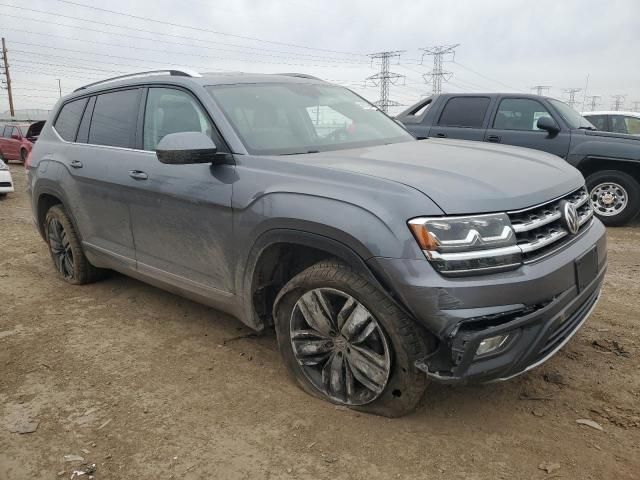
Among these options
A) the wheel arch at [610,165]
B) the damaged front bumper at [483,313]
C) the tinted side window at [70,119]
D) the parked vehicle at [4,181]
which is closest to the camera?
the damaged front bumper at [483,313]

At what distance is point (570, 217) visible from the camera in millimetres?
2662

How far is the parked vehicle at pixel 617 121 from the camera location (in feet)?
31.2

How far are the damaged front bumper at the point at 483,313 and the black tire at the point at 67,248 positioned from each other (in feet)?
10.9

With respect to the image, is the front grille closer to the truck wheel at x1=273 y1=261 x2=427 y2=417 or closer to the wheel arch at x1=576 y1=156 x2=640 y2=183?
the truck wheel at x1=273 y1=261 x2=427 y2=417

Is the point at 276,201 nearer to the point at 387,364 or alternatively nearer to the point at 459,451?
the point at 387,364

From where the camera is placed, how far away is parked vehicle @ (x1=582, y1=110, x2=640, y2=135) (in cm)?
950

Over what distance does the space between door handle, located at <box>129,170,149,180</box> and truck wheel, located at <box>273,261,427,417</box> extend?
54.4 inches

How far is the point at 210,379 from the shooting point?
3162 millimetres

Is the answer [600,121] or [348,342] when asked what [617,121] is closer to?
[600,121]

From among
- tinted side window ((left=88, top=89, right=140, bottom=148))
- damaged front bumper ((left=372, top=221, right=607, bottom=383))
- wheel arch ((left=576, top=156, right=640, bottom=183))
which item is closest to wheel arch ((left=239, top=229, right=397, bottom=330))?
damaged front bumper ((left=372, top=221, right=607, bottom=383))

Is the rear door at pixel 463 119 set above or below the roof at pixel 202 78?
below

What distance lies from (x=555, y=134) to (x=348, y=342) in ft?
20.2

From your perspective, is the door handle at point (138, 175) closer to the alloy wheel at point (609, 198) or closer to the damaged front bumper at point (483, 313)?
the damaged front bumper at point (483, 313)

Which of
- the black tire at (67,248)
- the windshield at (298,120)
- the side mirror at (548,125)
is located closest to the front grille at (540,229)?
the windshield at (298,120)
